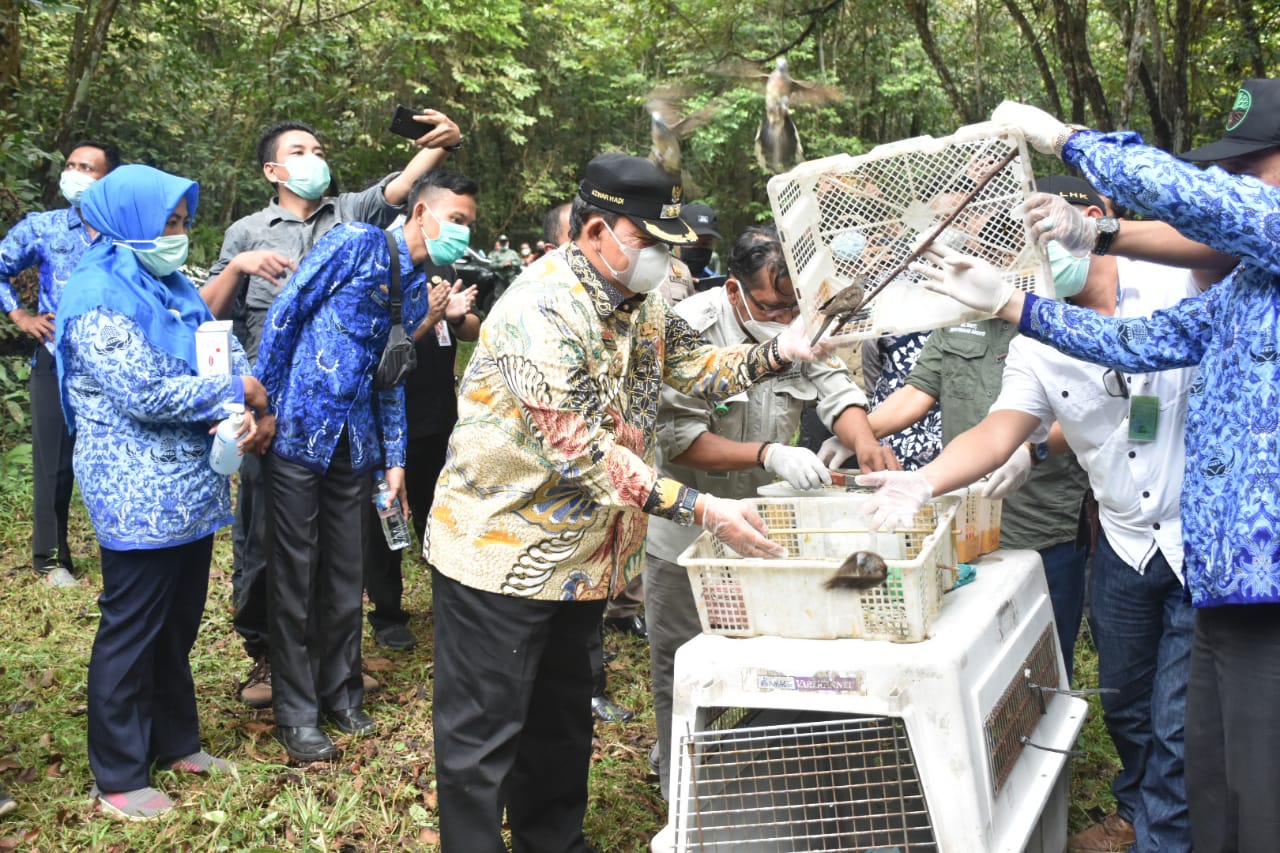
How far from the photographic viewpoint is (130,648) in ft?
11.6

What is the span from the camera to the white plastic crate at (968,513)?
3.23m

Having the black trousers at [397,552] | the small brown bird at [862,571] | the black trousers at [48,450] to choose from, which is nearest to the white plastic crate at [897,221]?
the small brown bird at [862,571]

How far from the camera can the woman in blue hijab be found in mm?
3395

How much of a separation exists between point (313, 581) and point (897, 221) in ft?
8.26

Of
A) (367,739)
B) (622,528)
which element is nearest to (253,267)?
(367,739)

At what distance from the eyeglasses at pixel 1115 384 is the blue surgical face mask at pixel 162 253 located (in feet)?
9.49

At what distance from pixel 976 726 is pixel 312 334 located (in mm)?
2638

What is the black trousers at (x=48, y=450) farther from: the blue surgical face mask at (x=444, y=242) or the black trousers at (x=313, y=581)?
the blue surgical face mask at (x=444, y=242)

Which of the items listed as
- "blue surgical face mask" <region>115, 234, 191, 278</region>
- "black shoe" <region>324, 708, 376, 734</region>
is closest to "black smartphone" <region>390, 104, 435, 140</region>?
"blue surgical face mask" <region>115, 234, 191, 278</region>

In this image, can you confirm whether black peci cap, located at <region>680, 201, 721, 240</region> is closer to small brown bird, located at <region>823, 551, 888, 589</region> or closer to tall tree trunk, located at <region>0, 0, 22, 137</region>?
small brown bird, located at <region>823, 551, 888, 589</region>

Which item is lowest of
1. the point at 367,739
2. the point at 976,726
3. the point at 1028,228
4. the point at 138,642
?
the point at 367,739

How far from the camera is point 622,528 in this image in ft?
9.57

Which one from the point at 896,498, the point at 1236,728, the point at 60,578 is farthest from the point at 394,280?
the point at 60,578

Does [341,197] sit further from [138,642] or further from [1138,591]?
[1138,591]
